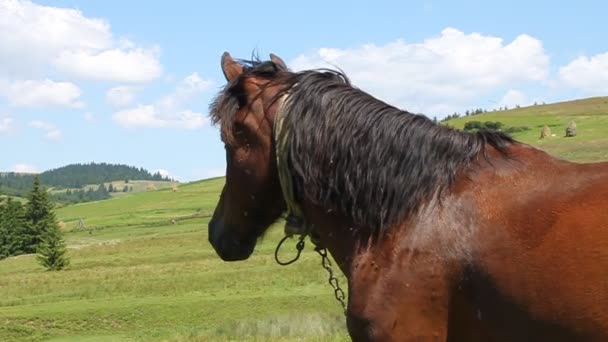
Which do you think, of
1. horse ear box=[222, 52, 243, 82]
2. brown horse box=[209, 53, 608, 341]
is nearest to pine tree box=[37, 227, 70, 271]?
horse ear box=[222, 52, 243, 82]

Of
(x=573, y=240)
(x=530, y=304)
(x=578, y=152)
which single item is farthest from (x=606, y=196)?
(x=578, y=152)

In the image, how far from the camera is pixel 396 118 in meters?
3.93

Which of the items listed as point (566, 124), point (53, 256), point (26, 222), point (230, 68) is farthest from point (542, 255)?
point (566, 124)

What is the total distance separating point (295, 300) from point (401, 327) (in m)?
17.2

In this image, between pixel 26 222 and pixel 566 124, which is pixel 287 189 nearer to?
pixel 26 222

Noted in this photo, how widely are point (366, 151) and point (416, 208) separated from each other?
1.41 ft

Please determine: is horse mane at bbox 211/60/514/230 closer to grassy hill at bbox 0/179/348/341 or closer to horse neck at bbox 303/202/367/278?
horse neck at bbox 303/202/367/278

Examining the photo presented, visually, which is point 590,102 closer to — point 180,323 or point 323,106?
point 180,323

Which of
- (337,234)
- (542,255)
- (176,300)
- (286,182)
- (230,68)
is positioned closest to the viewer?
(542,255)

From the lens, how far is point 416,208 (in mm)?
3646

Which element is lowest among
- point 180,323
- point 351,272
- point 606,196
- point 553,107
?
point 180,323

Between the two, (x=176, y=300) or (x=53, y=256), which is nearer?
(x=176, y=300)

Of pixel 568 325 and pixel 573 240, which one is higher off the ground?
pixel 573 240

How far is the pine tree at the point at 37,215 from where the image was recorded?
203ft
